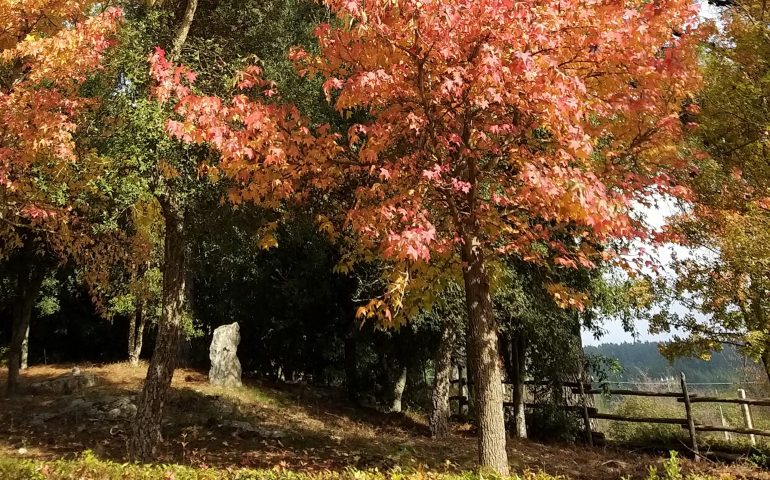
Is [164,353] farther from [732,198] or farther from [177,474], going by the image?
[732,198]

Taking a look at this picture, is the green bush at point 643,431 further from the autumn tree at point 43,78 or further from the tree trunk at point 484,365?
the autumn tree at point 43,78

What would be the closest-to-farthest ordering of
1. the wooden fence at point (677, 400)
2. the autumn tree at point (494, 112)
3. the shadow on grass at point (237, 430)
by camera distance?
the autumn tree at point (494, 112), the shadow on grass at point (237, 430), the wooden fence at point (677, 400)

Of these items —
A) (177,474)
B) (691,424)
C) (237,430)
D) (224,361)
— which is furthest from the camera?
(224,361)

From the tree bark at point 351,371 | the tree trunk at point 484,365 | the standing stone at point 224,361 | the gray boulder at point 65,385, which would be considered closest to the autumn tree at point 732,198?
the tree trunk at point 484,365

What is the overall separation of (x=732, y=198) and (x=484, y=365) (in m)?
5.46

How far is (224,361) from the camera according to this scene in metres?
17.0

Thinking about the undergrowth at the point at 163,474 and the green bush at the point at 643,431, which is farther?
the green bush at the point at 643,431

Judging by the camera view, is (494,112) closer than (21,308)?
Yes

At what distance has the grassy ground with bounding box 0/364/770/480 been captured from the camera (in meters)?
9.45

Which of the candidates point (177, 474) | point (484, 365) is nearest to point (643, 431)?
point (484, 365)

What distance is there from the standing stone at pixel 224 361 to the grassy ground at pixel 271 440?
0.45 meters

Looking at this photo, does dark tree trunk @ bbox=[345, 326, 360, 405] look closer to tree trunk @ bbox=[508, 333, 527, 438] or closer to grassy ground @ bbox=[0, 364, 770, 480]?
grassy ground @ bbox=[0, 364, 770, 480]

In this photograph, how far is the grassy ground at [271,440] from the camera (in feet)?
31.0

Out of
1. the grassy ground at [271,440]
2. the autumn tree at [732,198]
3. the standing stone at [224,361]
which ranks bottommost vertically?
the grassy ground at [271,440]
